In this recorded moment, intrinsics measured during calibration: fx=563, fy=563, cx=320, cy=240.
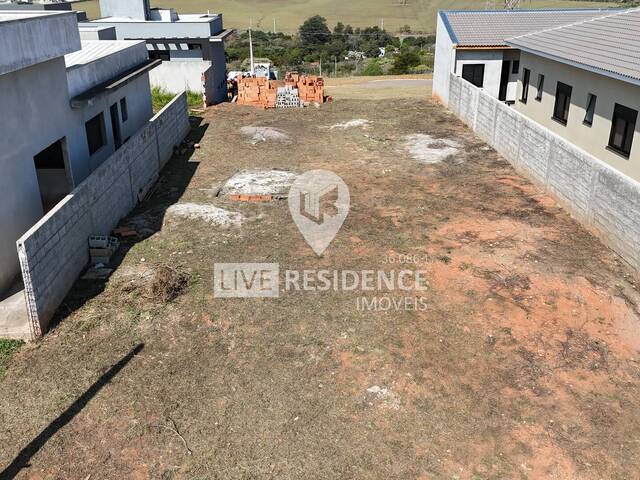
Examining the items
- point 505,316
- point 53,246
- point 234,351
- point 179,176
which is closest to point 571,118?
point 505,316

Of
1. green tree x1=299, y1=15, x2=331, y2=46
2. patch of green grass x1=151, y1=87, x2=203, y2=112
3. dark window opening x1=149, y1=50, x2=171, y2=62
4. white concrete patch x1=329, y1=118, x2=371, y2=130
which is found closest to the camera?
white concrete patch x1=329, y1=118, x2=371, y2=130

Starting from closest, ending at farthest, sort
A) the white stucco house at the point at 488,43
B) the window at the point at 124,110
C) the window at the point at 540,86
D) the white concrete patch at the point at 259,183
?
1. the white concrete patch at the point at 259,183
2. the window at the point at 124,110
3. the window at the point at 540,86
4. the white stucco house at the point at 488,43

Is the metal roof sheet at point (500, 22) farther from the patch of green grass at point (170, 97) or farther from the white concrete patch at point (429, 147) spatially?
the patch of green grass at point (170, 97)

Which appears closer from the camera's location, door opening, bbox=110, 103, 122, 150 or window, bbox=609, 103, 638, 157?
window, bbox=609, 103, 638, 157

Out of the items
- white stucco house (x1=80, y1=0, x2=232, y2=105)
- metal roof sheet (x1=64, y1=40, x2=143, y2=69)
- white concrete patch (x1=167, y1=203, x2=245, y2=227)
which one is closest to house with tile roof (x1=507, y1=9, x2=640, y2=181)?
white concrete patch (x1=167, y1=203, x2=245, y2=227)

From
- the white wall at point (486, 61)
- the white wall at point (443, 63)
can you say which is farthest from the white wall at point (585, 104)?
the white wall at point (443, 63)

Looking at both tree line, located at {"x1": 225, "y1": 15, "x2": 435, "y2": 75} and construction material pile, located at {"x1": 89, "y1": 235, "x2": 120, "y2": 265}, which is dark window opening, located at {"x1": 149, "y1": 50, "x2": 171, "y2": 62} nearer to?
construction material pile, located at {"x1": 89, "y1": 235, "x2": 120, "y2": 265}

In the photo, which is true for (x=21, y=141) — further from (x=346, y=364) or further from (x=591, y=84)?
(x=591, y=84)
